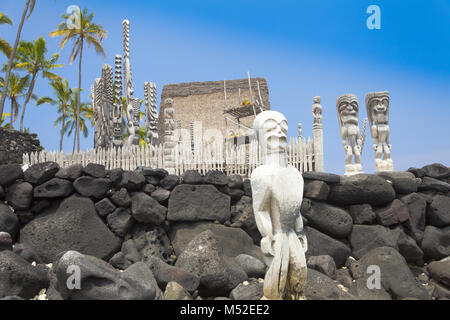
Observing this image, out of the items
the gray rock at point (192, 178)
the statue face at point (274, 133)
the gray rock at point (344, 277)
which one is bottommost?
the gray rock at point (344, 277)

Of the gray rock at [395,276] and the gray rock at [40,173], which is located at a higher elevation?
the gray rock at [40,173]

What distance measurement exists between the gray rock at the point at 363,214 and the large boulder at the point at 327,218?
Result: 0.72 ft

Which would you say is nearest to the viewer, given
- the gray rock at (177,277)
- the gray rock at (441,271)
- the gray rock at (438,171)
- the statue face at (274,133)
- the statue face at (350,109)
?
the statue face at (274,133)

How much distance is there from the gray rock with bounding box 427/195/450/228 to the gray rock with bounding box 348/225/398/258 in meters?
1.30

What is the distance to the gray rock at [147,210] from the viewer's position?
6719 millimetres

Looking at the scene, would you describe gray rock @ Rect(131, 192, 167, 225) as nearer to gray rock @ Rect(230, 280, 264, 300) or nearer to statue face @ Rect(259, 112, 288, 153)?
gray rock @ Rect(230, 280, 264, 300)

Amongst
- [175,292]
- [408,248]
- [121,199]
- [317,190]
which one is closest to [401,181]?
[408,248]

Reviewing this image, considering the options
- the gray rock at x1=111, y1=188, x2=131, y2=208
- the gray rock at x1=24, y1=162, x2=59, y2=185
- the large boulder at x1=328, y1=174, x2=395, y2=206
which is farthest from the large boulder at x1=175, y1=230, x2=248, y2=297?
the gray rock at x1=24, y1=162, x2=59, y2=185

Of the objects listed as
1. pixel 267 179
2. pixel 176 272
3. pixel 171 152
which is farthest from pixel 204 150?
pixel 267 179

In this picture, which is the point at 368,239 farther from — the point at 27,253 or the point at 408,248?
the point at 27,253

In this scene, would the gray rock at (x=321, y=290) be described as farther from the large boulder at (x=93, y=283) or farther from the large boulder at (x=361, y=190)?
the large boulder at (x=361, y=190)

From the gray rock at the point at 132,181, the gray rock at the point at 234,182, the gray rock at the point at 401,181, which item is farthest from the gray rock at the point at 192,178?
the gray rock at the point at 401,181

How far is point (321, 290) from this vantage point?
522cm
